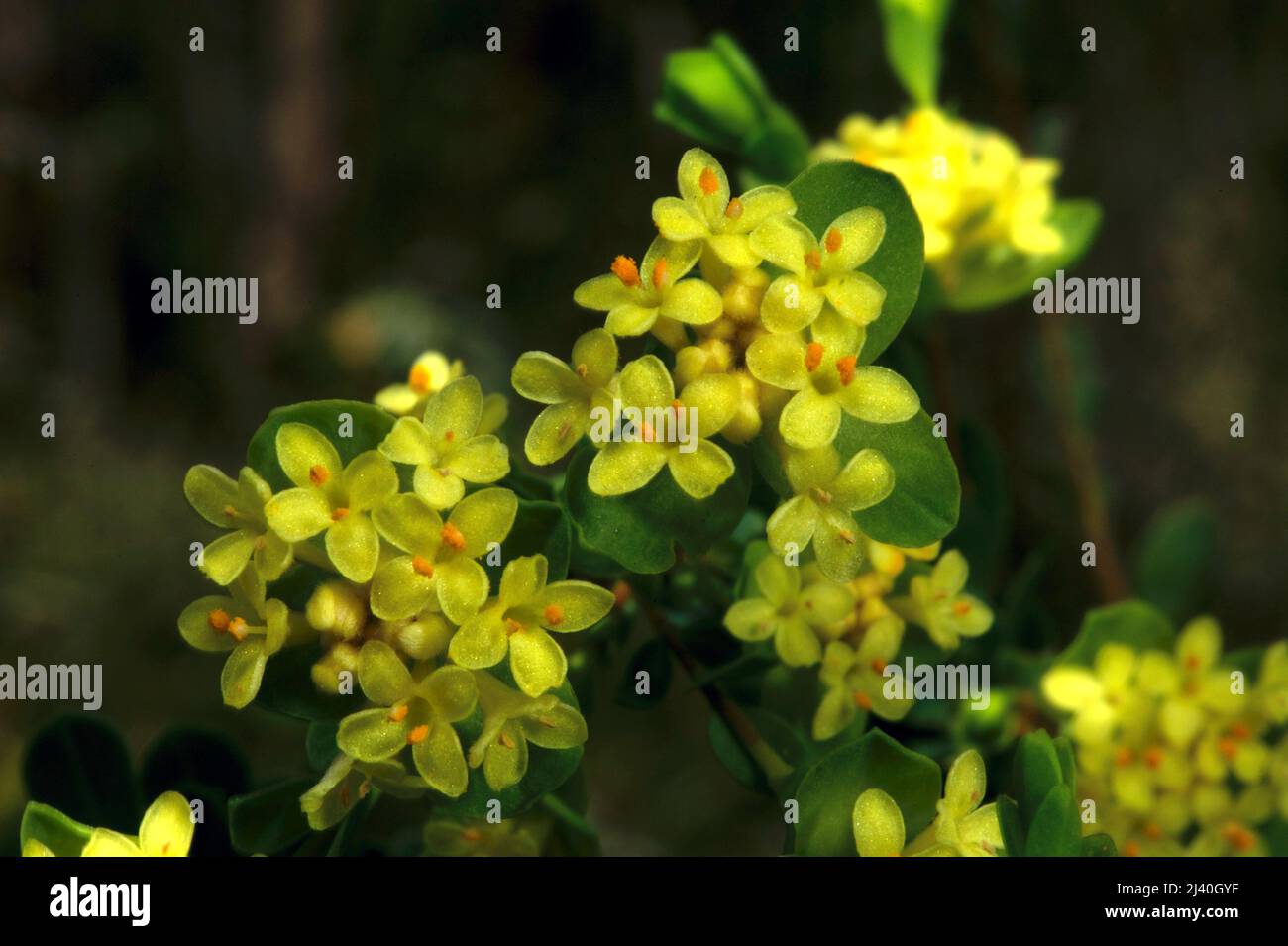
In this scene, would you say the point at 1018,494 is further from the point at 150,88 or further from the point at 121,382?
the point at 150,88

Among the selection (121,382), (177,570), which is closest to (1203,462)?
(177,570)

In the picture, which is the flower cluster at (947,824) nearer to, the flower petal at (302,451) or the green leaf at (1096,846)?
the green leaf at (1096,846)

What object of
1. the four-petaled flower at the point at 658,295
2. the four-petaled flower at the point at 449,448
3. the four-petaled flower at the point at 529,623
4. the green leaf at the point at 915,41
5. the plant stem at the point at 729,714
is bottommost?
the plant stem at the point at 729,714

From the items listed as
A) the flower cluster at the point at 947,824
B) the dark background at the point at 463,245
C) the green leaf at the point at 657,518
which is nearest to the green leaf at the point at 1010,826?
the flower cluster at the point at 947,824

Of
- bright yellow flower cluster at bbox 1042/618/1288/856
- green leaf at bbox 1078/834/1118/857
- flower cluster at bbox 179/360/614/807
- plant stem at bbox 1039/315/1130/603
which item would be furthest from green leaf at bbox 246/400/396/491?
plant stem at bbox 1039/315/1130/603

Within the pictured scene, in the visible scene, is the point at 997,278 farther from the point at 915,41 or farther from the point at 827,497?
the point at 827,497

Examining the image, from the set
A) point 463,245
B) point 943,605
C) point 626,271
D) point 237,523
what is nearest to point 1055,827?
point 943,605

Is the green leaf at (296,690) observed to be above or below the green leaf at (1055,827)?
above
